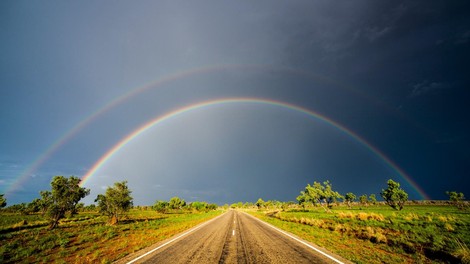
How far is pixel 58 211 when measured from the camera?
95.4 feet

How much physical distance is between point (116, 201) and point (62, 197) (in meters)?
7.49

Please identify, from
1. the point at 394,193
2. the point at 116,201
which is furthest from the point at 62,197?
the point at 394,193

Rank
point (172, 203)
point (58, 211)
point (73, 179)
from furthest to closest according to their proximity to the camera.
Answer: point (172, 203) → point (73, 179) → point (58, 211)

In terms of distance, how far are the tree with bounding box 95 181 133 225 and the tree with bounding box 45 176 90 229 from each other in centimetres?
407

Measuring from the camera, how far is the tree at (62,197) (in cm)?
2883

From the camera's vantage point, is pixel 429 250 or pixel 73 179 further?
pixel 73 179

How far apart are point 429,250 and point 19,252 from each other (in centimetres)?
2170

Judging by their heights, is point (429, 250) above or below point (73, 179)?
below

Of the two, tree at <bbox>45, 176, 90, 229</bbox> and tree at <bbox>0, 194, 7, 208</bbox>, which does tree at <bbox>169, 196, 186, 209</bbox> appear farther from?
tree at <bbox>45, 176, 90, 229</bbox>

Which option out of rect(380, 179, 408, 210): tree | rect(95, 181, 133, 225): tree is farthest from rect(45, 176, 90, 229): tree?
rect(380, 179, 408, 210): tree

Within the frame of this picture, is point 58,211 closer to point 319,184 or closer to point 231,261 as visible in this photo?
point 231,261

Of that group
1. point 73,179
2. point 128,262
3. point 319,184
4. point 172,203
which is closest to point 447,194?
point 319,184

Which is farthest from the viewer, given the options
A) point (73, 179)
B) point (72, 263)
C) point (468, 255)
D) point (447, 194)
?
point (447, 194)

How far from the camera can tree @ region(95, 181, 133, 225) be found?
34.2 meters
